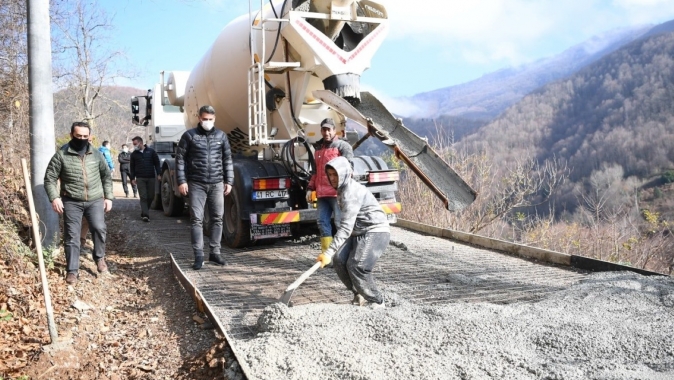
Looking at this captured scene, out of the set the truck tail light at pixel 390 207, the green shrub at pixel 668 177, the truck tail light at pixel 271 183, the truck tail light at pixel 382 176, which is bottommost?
the green shrub at pixel 668 177

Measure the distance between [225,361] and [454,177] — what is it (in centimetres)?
323

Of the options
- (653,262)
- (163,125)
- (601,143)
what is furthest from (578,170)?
(163,125)

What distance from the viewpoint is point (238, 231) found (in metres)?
6.95

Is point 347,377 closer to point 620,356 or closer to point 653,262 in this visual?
point 620,356

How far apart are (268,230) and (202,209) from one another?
109 cm

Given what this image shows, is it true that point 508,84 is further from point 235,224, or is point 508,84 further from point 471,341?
point 471,341

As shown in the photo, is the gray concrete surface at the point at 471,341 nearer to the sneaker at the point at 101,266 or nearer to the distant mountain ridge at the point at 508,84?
the sneaker at the point at 101,266

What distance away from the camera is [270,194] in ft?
22.0

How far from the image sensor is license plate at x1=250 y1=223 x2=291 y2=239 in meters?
Result: 6.75

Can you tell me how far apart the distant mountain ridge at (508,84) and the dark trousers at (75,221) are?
11917 centimetres

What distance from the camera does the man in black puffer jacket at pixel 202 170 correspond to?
593 cm

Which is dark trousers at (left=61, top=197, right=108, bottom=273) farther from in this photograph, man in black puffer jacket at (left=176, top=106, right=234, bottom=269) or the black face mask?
man in black puffer jacket at (left=176, top=106, right=234, bottom=269)

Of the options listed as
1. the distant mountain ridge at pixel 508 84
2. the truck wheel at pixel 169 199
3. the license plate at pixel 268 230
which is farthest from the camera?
the distant mountain ridge at pixel 508 84

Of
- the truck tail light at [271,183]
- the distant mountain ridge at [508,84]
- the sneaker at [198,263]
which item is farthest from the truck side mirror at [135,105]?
the distant mountain ridge at [508,84]
